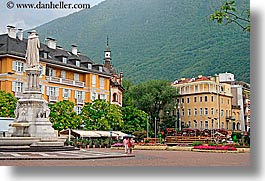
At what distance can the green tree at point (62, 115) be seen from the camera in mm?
27359

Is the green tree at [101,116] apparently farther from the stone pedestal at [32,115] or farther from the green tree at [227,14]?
the green tree at [227,14]

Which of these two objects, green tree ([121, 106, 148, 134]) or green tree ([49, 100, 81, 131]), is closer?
green tree ([49, 100, 81, 131])

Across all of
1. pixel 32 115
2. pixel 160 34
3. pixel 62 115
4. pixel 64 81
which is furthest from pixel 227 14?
pixel 64 81

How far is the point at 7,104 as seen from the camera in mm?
25188

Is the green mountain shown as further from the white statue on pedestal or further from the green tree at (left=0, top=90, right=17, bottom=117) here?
the green tree at (left=0, top=90, right=17, bottom=117)

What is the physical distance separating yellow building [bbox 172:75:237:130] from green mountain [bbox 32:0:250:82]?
1.21 m

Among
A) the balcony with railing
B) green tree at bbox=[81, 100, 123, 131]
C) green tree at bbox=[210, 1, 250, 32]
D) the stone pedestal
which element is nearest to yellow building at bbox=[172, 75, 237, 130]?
green tree at bbox=[81, 100, 123, 131]

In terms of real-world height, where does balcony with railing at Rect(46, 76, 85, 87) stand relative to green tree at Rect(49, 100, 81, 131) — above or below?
above

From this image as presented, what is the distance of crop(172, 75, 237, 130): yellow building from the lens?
798 inches

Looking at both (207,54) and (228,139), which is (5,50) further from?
(228,139)

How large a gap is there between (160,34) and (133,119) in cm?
1480

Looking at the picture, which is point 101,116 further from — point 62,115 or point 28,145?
point 28,145

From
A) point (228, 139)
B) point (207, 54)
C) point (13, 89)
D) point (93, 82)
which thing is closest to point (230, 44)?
point (207, 54)

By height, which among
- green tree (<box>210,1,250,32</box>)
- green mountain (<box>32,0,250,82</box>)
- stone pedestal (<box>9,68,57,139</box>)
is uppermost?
green mountain (<box>32,0,250,82</box>)
